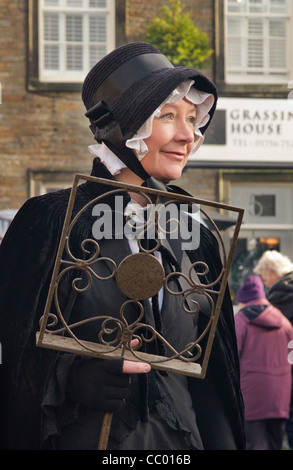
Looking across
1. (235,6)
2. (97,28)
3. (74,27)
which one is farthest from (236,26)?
(74,27)

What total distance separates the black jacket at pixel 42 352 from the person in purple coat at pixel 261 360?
396 cm

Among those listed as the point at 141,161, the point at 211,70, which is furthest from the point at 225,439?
the point at 211,70

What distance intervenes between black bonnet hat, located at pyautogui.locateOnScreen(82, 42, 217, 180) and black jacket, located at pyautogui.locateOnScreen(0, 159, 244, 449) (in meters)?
0.09

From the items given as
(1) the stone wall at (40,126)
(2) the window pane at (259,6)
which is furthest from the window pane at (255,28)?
(1) the stone wall at (40,126)

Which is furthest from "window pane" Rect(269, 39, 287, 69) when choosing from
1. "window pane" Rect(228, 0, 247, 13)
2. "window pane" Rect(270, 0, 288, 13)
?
"window pane" Rect(228, 0, 247, 13)

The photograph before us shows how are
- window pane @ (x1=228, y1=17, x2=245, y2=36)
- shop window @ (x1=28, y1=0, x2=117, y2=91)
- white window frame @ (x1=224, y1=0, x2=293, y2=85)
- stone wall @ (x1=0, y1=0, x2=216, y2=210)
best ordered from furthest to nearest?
window pane @ (x1=228, y1=17, x2=245, y2=36) < white window frame @ (x1=224, y1=0, x2=293, y2=85) < shop window @ (x1=28, y1=0, x2=117, y2=91) < stone wall @ (x1=0, y1=0, x2=216, y2=210)

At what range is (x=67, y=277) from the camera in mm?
2195

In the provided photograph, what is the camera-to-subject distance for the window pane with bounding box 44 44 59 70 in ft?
40.1

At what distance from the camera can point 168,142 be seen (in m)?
2.35

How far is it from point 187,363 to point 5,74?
1043 centimetres

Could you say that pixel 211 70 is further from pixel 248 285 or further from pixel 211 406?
pixel 211 406

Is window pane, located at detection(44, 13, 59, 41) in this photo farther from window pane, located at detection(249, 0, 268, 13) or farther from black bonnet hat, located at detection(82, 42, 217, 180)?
black bonnet hat, located at detection(82, 42, 217, 180)

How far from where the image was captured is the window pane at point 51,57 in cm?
1221

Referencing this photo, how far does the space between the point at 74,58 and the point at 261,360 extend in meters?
6.98
